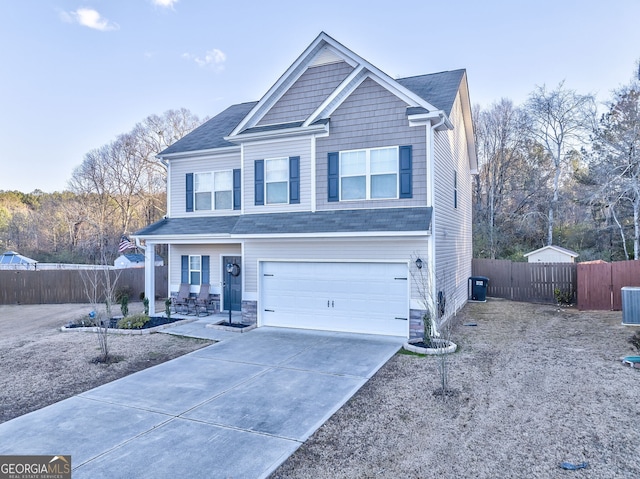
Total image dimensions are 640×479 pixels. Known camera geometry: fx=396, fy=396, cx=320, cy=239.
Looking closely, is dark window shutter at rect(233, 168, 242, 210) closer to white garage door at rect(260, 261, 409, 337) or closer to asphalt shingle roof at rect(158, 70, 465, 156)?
asphalt shingle roof at rect(158, 70, 465, 156)

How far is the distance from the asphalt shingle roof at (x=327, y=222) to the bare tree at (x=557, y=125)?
20.9 metres

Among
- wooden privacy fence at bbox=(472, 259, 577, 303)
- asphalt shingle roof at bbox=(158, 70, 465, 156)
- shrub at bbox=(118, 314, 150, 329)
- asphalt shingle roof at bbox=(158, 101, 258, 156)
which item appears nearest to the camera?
shrub at bbox=(118, 314, 150, 329)

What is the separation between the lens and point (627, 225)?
22234mm

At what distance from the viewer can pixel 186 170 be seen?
14508mm

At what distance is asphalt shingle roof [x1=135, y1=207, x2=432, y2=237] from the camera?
32.3 feet

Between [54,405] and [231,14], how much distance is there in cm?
1456

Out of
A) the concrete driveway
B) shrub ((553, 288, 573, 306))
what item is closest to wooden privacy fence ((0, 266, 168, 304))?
the concrete driveway

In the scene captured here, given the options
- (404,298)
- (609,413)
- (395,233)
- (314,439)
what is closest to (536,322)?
(404,298)

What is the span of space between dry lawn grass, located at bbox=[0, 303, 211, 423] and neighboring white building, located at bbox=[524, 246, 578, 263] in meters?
18.1

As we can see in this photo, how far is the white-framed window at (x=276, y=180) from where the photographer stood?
461 inches

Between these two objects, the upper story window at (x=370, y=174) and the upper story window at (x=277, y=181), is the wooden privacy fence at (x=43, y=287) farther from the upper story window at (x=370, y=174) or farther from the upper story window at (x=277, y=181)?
the upper story window at (x=370, y=174)

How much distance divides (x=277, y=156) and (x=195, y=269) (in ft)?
18.0

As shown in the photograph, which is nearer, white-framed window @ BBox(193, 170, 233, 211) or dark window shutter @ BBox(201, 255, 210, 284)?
white-framed window @ BBox(193, 170, 233, 211)

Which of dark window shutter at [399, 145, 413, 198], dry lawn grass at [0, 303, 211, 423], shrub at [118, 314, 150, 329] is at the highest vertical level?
dark window shutter at [399, 145, 413, 198]
